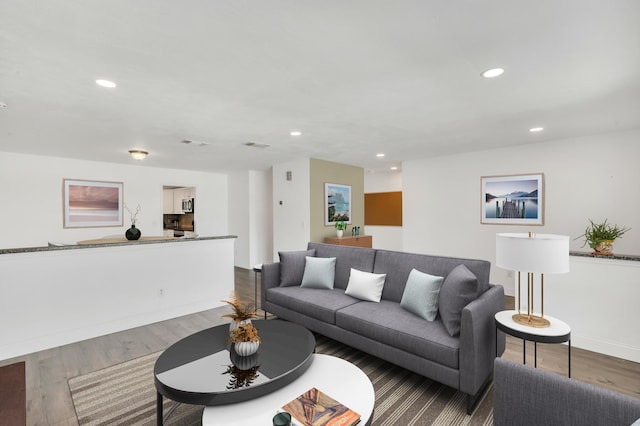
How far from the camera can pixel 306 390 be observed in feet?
5.61

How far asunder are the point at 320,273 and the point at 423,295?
4.28 ft

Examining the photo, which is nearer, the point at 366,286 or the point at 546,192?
the point at 366,286

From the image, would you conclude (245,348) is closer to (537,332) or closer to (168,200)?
(537,332)

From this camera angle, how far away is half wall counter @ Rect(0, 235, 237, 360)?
9.78ft

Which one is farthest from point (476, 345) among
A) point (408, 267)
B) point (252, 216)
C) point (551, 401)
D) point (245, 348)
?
point (252, 216)

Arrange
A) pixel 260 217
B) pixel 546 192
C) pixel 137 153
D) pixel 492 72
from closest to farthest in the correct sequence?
1. pixel 492 72
2. pixel 546 192
3. pixel 137 153
4. pixel 260 217

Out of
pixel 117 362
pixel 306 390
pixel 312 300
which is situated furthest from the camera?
pixel 312 300

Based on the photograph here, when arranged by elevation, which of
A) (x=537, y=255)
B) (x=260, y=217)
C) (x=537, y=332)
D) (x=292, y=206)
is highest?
(x=292, y=206)

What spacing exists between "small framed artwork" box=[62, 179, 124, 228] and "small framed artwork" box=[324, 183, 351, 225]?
14.0ft

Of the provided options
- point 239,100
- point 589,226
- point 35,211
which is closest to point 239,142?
point 239,100

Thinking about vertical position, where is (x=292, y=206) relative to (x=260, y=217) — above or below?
above

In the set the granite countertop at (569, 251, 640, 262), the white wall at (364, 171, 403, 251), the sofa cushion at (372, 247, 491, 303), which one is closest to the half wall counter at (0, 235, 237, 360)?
the sofa cushion at (372, 247, 491, 303)

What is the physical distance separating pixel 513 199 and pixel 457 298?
11.2ft

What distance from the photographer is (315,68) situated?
85.9 inches
